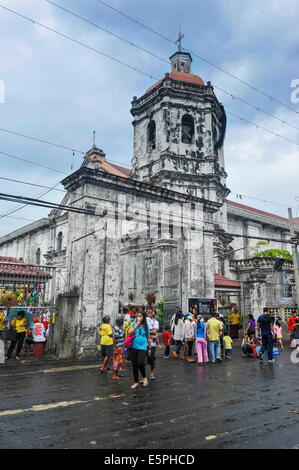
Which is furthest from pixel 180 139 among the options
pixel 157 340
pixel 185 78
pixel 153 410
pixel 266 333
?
pixel 153 410

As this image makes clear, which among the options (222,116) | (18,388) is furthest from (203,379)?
(222,116)

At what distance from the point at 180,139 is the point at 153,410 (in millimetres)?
23424

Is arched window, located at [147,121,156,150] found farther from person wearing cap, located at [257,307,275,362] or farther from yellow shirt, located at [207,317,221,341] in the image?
person wearing cap, located at [257,307,275,362]

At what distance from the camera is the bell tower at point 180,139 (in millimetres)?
26016

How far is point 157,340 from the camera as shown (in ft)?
31.7

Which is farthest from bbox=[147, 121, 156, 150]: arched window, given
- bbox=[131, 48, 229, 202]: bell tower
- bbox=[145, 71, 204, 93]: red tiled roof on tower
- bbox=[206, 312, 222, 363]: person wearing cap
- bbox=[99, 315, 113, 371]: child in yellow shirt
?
bbox=[99, 315, 113, 371]: child in yellow shirt

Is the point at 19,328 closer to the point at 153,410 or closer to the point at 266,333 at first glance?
the point at 153,410

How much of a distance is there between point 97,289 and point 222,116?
75.6 ft

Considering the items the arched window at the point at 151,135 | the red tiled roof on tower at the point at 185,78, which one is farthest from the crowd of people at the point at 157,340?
the red tiled roof on tower at the point at 185,78

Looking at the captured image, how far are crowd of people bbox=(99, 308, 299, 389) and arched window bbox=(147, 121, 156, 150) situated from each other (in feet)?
58.5

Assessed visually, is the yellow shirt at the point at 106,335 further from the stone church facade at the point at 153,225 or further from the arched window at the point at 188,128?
the arched window at the point at 188,128

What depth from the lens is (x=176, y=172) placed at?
2564cm

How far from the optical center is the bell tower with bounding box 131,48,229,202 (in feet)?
85.4
